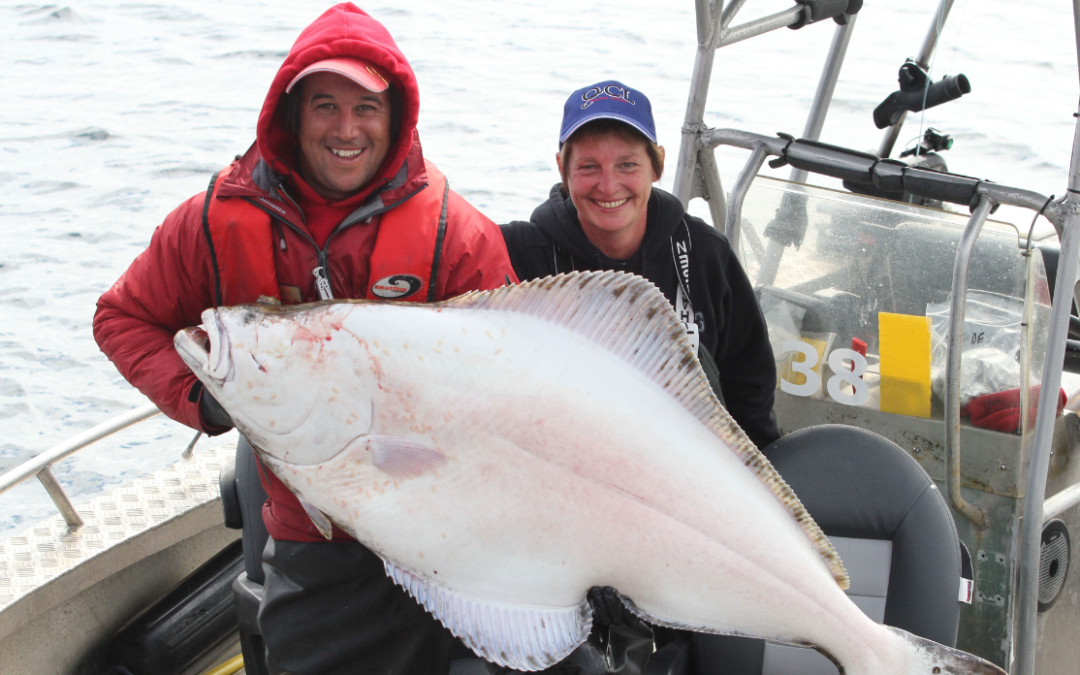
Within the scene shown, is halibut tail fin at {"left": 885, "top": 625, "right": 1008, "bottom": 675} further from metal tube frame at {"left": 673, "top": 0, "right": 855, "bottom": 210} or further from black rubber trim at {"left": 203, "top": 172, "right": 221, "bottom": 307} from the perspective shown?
metal tube frame at {"left": 673, "top": 0, "right": 855, "bottom": 210}

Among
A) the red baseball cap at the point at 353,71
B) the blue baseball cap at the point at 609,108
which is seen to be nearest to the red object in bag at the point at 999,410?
the blue baseball cap at the point at 609,108

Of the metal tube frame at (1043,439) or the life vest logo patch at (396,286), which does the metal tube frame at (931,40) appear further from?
the life vest logo patch at (396,286)

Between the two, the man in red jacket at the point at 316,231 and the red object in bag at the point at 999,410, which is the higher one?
the man in red jacket at the point at 316,231

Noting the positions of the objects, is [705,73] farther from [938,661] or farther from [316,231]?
[938,661]

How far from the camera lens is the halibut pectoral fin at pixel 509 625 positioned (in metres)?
1.39

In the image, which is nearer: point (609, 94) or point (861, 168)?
point (609, 94)

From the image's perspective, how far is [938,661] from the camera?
1.40 metres

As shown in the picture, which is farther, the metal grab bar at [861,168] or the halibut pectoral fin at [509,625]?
the metal grab bar at [861,168]

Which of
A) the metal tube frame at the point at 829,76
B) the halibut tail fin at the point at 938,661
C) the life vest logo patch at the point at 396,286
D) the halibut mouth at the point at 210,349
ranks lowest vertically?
the halibut tail fin at the point at 938,661

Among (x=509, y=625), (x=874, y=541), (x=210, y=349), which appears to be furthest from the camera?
(x=874, y=541)

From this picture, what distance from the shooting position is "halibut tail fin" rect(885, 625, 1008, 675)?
1389 mm

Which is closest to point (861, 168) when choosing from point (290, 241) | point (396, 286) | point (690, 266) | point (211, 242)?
point (690, 266)

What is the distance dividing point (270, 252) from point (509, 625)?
2.75 ft

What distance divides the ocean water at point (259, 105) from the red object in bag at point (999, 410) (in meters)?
3.62
